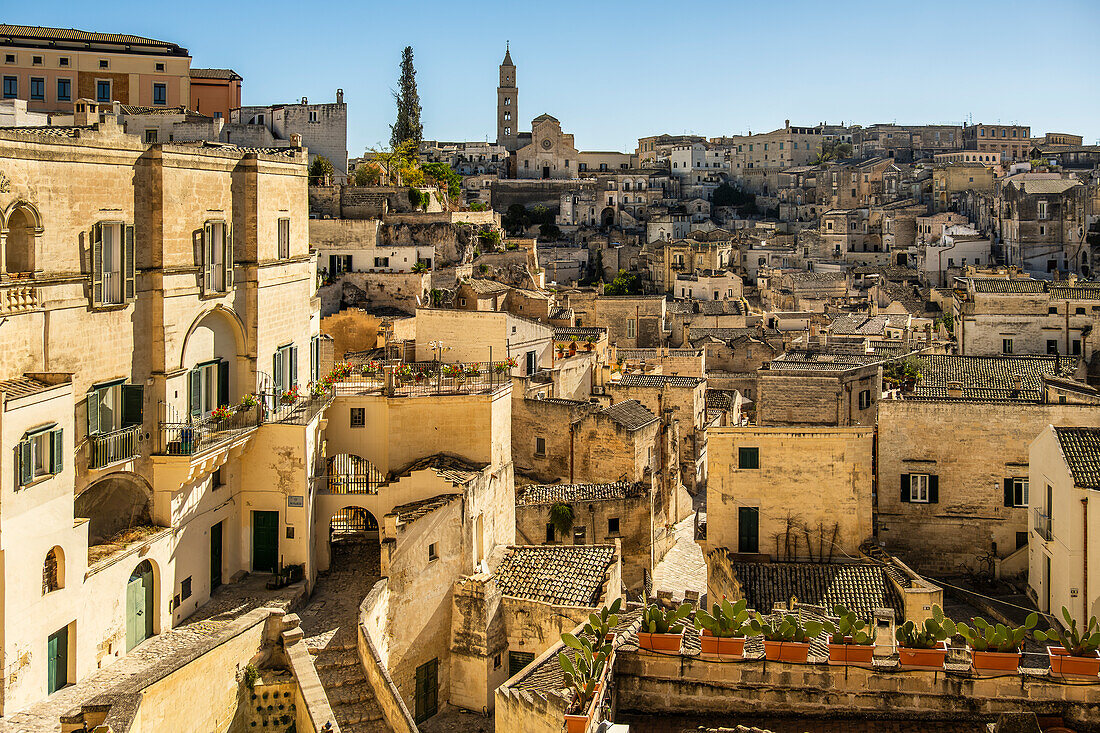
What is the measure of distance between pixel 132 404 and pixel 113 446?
99 cm

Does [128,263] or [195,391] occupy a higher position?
[128,263]

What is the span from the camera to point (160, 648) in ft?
60.3

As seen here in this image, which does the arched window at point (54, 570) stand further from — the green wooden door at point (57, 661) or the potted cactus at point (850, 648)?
the potted cactus at point (850, 648)

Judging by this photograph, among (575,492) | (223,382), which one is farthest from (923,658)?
(575,492)

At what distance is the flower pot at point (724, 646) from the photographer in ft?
41.6

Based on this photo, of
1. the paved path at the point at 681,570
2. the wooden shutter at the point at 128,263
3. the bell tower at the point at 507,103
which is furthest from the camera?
the bell tower at the point at 507,103

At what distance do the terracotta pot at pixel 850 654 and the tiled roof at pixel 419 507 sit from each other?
10068mm

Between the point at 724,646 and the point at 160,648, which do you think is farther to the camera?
the point at 160,648

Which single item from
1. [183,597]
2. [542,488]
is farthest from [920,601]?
[183,597]

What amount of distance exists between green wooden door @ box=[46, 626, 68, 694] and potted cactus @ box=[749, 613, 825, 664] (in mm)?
10036

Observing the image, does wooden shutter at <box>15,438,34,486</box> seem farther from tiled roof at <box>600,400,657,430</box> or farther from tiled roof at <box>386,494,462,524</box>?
tiled roof at <box>600,400,657,430</box>

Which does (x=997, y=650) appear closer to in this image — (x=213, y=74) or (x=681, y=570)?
(x=681, y=570)

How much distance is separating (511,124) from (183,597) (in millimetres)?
110601

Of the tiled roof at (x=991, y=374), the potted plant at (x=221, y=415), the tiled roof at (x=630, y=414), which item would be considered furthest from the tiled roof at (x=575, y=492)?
the potted plant at (x=221, y=415)
